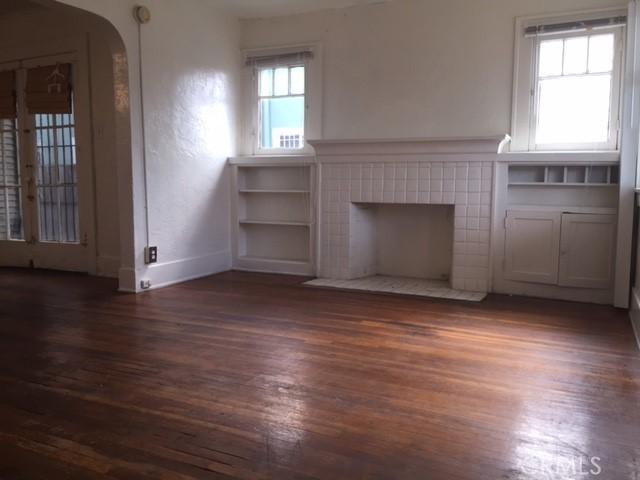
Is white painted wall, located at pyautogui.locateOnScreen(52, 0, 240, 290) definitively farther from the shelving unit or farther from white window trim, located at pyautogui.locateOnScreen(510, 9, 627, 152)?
white window trim, located at pyautogui.locateOnScreen(510, 9, 627, 152)

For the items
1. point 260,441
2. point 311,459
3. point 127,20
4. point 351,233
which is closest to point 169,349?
point 260,441

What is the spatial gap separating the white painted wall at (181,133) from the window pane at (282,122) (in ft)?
1.23

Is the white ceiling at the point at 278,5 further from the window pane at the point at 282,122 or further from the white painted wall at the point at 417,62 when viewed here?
the window pane at the point at 282,122

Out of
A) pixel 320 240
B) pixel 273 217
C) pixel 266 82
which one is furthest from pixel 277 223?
pixel 266 82

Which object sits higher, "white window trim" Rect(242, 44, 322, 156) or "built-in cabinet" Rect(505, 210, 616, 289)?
"white window trim" Rect(242, 44, 322, 156)

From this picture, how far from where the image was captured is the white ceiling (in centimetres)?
541

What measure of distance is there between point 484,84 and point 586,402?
3483 millimetres

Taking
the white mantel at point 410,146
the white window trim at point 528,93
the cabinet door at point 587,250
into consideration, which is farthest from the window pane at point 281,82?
the cabinet door at point 587,250

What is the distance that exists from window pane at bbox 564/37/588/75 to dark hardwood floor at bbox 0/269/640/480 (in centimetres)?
218

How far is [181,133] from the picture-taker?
5234mm

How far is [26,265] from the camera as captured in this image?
247 inches

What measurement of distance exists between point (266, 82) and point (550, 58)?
3.10m

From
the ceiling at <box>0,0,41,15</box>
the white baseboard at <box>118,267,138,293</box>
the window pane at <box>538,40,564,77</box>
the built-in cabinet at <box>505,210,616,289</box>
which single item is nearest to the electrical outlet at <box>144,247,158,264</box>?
the white baseboard at <box>118,267,138,293</box>

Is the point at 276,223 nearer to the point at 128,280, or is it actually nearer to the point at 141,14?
the point at 128,280
